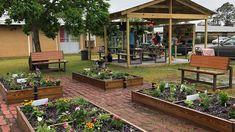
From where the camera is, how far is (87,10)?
1253 cm

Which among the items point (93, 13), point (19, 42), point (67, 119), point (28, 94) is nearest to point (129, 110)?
point (67, 119)

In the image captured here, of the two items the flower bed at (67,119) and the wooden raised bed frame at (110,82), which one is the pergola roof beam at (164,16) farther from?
the flower bed at (67,119)

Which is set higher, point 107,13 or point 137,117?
point 107,13

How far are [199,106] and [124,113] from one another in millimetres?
1393

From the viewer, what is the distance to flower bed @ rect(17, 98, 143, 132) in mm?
3867

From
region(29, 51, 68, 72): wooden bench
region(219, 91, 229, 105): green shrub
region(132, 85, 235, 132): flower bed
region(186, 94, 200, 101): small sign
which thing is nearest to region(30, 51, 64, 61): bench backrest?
region(29, 51, 68, 72): wooden bench

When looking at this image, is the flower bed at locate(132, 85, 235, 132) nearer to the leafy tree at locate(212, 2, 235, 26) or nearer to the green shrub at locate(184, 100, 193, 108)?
the green shrub at locate(184, 100, 193, 108)

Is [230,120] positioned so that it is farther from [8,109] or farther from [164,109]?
[8,109]

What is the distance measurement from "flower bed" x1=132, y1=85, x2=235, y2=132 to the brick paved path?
130mm

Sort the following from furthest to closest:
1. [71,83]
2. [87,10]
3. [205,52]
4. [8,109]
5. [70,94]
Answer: [205,52] → [87,10] → [71,83] → [70,94] → [8,109]

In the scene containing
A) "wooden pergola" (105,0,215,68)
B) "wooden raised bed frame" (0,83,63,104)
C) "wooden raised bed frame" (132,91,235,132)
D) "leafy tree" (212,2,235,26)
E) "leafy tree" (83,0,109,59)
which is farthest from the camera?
"leafy tree" (212,2,235,26)

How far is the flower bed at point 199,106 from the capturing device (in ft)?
14.1

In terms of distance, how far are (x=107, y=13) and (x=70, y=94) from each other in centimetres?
647

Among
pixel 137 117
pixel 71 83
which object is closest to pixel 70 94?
pixel 71 83
